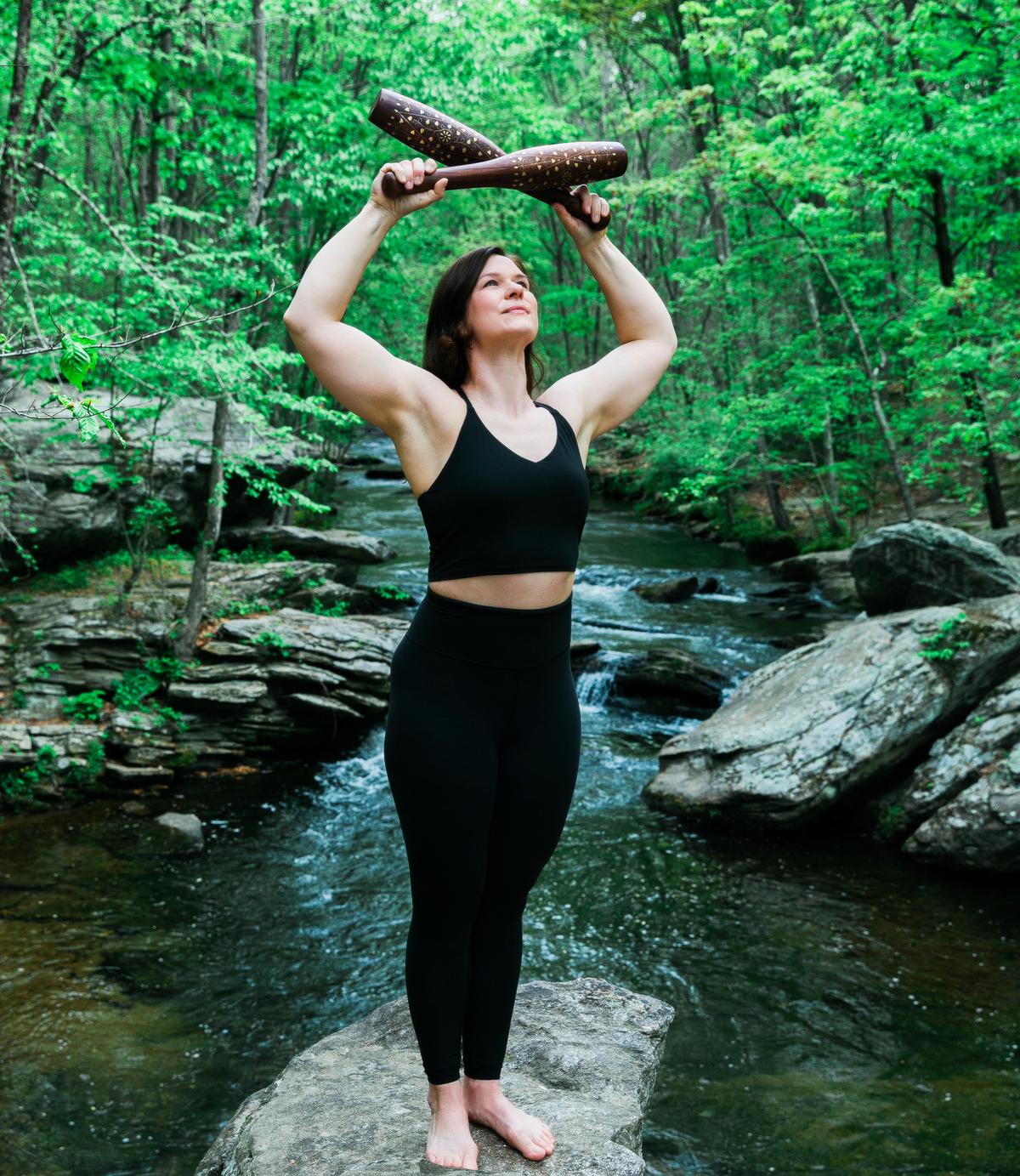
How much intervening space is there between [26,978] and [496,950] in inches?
146

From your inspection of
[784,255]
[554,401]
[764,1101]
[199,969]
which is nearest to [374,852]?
[199,969]

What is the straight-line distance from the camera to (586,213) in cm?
257

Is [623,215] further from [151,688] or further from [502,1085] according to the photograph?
[502,1085]

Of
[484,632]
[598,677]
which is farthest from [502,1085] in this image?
[598,677]

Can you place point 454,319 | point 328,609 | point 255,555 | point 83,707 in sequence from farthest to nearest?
point 255,555, point 328,609, point 83,707, point 454,319

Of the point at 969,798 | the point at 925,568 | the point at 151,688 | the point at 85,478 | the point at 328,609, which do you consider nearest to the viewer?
the point at 969,798

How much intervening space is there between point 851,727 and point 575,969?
2.88 metres

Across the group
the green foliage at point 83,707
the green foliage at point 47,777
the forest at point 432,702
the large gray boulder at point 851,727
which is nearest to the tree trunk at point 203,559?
the forest at point 432,702

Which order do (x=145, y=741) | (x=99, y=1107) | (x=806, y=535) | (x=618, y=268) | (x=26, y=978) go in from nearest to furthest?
(x=618, y=268), (x=99, y=1107), (x=26, y=978), (x=145, y=741), (x=806, y=535)

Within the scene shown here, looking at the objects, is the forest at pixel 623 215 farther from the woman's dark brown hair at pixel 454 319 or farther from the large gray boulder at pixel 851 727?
the large gray boulder at pixel 851 727

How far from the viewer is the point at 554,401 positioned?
2551 millimetres

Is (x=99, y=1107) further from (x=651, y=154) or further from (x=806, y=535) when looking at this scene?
(x=651, y=154)

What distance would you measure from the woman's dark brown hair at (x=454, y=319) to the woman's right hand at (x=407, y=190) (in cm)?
19

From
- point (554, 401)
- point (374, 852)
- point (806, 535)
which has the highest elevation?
point (554, 401)
